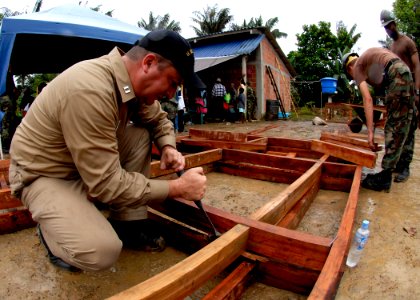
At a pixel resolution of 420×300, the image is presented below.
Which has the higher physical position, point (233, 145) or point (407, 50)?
point (407, 50)

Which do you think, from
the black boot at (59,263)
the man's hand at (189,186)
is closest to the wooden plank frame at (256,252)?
the man's hand at (189,186)

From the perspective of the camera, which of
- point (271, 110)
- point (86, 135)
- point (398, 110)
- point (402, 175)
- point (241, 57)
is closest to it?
point (86, 135)

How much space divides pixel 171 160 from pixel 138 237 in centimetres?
51

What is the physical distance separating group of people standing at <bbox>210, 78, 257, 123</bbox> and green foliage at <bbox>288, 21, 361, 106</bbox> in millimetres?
13023

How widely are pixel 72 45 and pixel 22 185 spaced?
6890 millimetres

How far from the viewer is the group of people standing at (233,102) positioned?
36.3 ft

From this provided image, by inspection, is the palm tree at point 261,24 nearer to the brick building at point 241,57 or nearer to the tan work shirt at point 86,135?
the brick building at point 241,57

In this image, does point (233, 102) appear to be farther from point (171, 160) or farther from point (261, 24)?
point (261, 24)

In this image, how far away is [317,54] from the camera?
24953 mm

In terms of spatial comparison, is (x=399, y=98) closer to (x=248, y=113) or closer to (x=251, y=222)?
(x=251, y=222)

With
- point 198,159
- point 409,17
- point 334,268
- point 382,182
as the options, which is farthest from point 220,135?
point 409,17

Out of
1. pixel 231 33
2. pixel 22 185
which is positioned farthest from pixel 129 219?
pixel 231 33

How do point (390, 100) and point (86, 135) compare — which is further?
point (390, 100)

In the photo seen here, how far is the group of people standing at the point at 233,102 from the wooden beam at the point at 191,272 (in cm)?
989
